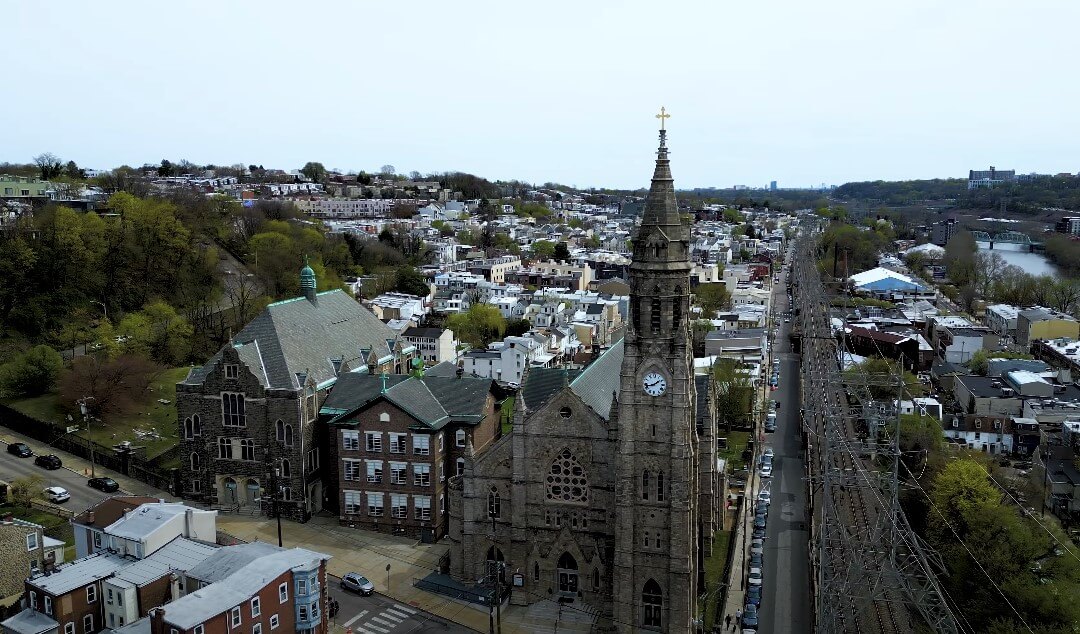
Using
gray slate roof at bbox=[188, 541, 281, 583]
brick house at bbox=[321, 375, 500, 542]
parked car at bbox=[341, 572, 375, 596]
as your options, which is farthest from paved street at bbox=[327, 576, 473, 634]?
brick house at bbox=[321, 375, 500, 542]

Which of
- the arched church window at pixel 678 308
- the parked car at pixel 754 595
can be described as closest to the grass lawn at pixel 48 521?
the arched church window at pixel 678 308

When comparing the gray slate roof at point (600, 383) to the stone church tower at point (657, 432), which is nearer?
the stone church tower at point (657, 432)

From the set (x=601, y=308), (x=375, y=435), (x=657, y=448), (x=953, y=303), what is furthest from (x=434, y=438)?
(x=953, y=303)

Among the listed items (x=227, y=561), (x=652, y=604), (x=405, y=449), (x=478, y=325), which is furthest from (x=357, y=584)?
(x=478, y=325)

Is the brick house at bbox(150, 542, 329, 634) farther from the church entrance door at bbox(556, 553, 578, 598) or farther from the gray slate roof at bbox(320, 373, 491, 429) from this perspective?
the gray slate roof at bbox(320, 373, 491, 429)

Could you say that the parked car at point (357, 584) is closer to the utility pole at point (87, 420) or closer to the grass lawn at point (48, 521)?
the grass lawn at point (48, 521)

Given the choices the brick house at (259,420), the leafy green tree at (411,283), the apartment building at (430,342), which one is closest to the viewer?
the brick house at (259,420)

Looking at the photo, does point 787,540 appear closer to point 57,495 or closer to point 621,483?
point 621,483
